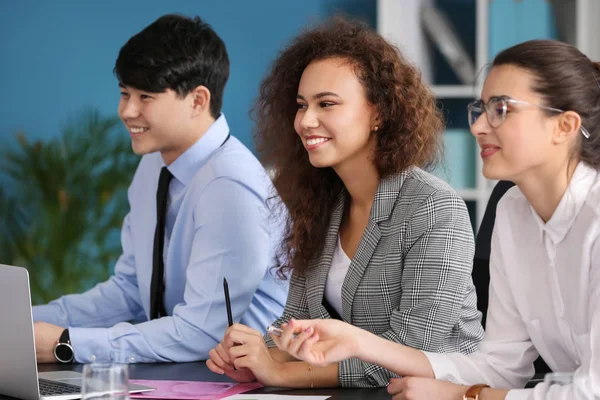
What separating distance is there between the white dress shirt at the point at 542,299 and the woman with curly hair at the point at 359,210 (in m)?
0.15

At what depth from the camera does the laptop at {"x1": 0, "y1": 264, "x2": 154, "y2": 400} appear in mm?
1515

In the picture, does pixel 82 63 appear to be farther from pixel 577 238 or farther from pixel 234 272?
pixel 577 238

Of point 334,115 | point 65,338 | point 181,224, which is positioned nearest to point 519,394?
point 334,115

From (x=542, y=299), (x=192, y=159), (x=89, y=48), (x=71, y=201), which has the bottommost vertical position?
(x=71, y=201)

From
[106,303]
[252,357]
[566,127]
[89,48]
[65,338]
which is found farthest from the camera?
[89,48]

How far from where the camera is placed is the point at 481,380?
1.65 m

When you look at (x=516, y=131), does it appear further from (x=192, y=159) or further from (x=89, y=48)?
(x=89, y=48)

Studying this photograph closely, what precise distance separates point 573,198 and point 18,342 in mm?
1001

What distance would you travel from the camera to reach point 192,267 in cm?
222

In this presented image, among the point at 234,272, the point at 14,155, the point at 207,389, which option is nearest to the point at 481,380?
the point at 207,389

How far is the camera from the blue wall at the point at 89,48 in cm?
414

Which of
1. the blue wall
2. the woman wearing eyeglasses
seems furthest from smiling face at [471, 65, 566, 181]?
the blue wall

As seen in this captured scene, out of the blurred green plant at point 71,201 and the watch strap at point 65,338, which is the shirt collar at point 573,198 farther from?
the blurred green plant at point 71,201

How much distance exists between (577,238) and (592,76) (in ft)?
0.92
